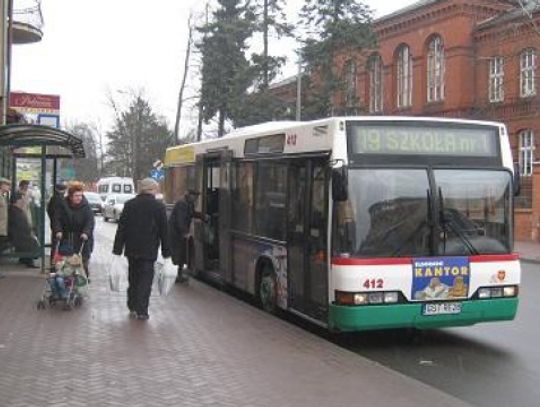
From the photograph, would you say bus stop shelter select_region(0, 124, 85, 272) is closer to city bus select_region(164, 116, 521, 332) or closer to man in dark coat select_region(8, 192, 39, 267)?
man in dark coat select_region(8, 192, 39, 267)

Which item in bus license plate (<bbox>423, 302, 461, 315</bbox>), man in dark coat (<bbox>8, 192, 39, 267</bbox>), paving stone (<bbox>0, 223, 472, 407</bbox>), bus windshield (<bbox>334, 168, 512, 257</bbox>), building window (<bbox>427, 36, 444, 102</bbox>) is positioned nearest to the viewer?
paving stone (<bbox>0, 223, 472, 407</bbox>)

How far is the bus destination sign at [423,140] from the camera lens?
946 centimetres

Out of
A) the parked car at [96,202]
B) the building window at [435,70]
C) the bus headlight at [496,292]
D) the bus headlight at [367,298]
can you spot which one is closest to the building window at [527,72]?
the building window at [435,70]

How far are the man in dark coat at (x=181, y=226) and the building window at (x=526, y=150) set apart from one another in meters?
30.7

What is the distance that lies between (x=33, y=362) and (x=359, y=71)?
49267 millimetres

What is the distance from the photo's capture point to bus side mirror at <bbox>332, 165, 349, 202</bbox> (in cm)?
895

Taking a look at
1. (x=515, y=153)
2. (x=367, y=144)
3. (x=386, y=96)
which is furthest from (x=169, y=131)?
(x=367, y=144)

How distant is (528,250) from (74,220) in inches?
789

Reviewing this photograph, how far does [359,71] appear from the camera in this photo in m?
55.2

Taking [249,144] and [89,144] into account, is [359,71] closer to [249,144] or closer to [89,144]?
[249,144]

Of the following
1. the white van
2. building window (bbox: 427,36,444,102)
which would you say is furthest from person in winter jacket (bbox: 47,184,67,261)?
the white van

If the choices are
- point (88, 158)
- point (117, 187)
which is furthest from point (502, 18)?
point (88, 158)

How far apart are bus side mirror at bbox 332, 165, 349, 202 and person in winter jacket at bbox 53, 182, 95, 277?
501cm

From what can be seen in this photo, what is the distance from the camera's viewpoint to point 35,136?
1491 cm
